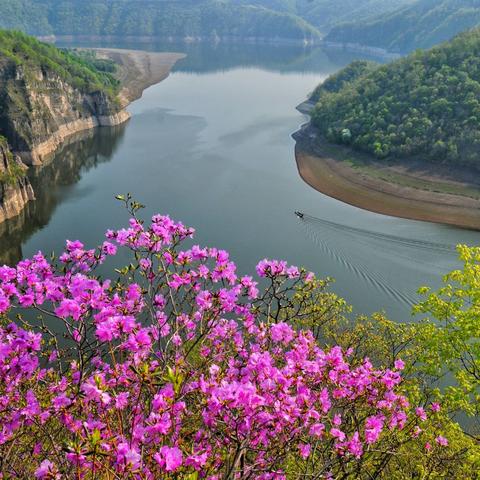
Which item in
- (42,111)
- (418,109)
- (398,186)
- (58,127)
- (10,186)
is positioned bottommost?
(398,186)

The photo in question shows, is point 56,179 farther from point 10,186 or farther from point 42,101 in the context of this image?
point 42,101

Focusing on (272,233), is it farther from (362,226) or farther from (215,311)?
(215,311)

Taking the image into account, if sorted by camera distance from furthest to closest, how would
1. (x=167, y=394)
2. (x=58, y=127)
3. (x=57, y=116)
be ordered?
(x=57, y=116), (x=58, y=127), (x=167, y=394)

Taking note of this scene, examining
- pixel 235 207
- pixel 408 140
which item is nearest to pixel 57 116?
pixel 235 207

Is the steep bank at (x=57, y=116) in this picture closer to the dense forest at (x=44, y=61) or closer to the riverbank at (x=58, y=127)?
the riverbank at (x=58, y=127)

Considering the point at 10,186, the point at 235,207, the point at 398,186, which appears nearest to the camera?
the point at 10,186

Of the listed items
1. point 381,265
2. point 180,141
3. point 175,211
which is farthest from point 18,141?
point 381,265

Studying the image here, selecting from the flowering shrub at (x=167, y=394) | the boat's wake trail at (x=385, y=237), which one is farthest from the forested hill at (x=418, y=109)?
the flowering shrub at (x=167, y=394)
